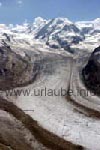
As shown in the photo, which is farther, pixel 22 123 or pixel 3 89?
pixel 3 89

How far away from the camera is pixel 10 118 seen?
224 feet

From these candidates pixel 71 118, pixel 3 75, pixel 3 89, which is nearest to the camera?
pixel 71 118

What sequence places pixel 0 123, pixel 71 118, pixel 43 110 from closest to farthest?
pixel 0 123 < pixel 71 118 < pixel 43 110

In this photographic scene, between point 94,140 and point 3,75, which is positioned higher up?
point 3,75

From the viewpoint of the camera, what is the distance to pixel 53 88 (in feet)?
339

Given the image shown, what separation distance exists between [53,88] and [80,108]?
84.7 ft

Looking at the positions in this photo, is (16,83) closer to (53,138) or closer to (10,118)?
(10,118)

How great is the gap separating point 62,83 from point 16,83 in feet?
44.2

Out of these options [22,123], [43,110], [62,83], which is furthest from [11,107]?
[62,83]

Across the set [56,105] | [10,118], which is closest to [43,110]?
[56,105]

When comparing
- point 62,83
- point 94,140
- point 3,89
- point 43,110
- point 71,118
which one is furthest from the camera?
point 62,83

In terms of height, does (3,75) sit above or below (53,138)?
above

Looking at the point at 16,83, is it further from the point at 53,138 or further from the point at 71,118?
the point at 53,138

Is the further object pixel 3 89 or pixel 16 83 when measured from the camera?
pixel 16 83
